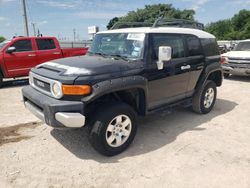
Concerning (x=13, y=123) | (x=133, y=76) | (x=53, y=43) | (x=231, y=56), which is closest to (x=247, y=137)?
(x=133, y=76)

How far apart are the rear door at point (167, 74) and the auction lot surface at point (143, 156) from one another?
66cm

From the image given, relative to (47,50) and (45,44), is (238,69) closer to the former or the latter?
(47,50)

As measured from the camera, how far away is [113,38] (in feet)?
15.0

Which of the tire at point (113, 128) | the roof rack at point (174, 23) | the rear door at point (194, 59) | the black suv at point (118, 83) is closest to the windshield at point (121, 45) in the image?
the black suv at point (118, 83)

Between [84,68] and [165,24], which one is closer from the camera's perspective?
[84,68]

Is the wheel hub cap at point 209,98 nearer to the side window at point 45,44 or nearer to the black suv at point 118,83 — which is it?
the black suv at point 118,83

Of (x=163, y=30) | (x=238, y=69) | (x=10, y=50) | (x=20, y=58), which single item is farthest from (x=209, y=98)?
(x=10, y=50)

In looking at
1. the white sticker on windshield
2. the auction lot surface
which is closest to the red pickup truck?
the auction lot surface

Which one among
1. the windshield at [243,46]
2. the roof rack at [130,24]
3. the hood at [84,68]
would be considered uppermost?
the roof rack at [130,24]

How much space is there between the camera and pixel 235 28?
54562 mm

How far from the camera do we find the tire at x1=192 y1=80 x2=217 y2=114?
5461 mm

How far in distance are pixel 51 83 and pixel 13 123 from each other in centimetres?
217

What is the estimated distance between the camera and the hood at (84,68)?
3.42 meters

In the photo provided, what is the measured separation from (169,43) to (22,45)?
6740 mm
